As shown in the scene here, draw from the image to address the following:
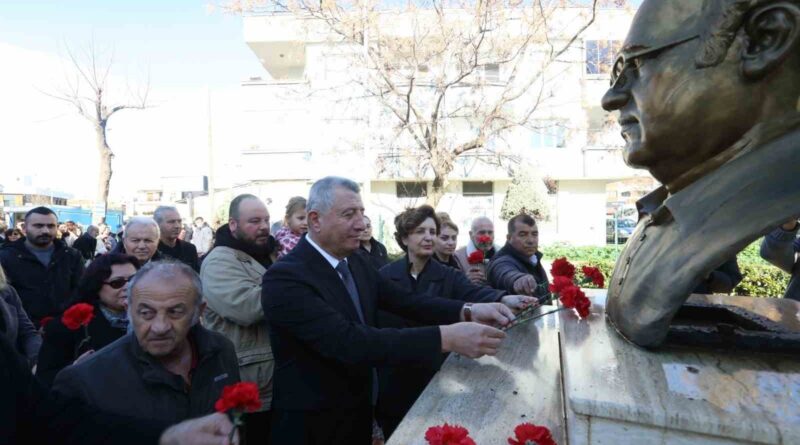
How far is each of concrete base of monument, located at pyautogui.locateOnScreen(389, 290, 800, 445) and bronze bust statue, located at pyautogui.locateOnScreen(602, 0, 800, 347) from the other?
19cm

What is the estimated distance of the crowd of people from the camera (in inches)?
66.4

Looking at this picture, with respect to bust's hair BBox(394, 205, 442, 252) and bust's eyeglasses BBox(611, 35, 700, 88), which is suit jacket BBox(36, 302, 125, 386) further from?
bust's eyeglasses BBox(611, 35, 700, 88)

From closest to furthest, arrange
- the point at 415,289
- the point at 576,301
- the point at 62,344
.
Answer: the point at 576,301
the point at 62,344
the point at 415,289

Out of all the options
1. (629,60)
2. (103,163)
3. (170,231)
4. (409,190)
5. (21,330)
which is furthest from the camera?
(409,190)

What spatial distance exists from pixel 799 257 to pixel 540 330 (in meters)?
1.56

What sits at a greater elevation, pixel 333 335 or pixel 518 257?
pixel 518 257

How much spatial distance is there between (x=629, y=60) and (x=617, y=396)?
1.20 metres

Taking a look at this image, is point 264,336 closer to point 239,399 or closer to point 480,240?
point 239,399

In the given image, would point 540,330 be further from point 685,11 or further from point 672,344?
point 685,11

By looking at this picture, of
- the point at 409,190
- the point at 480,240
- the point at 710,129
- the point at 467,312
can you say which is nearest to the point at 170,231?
the point at 480,240

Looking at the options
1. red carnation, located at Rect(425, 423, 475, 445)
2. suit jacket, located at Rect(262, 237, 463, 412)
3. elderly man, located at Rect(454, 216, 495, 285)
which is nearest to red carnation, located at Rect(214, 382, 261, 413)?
red carnation, located at Rect(425, 423, 475, 445)

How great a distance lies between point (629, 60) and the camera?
6.51 feet

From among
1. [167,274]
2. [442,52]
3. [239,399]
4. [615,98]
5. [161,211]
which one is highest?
[442,52]

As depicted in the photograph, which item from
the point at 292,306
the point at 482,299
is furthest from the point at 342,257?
the point at 482,299
